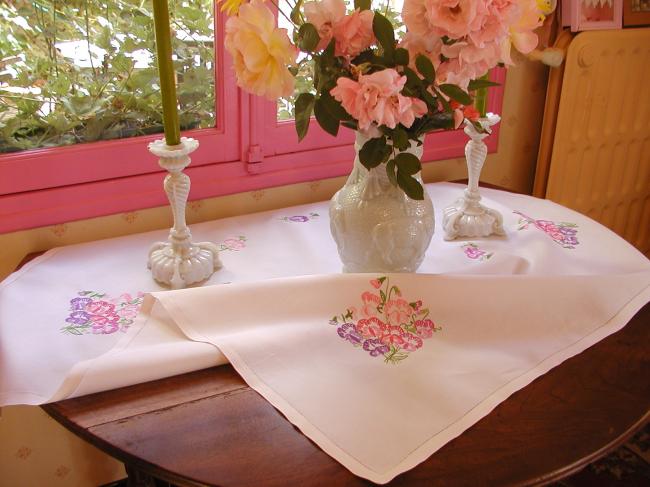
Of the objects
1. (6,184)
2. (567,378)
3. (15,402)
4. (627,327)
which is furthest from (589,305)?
(6,184)

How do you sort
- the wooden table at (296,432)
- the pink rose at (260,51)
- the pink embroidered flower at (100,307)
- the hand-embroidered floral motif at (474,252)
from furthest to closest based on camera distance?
the hand-embroidered floral motif at (474,252) → the pink embroidered flower at (100,307) → the pink rose at (260,51) → the wooden table at (296,432)

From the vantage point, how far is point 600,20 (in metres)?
1.73

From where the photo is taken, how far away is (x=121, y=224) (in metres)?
1.34

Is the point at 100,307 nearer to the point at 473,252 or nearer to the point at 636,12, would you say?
the point at 473,252

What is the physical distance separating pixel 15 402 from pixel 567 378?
695 mm

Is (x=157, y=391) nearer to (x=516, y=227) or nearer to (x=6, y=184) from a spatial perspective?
(x=6, y=184)

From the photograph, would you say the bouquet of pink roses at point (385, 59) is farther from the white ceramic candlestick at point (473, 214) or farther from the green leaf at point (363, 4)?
the white ceramic candlestick at point (473, 214)

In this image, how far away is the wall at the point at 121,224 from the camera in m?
1.30

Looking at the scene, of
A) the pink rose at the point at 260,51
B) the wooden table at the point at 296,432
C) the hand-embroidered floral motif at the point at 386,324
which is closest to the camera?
the wooden table at the point at 296,432

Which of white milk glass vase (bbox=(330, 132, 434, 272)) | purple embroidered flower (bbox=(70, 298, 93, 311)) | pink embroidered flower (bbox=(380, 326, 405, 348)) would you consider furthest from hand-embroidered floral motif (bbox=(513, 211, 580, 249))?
purple embroidered flower (bbox=(70, 298, 93, 311))

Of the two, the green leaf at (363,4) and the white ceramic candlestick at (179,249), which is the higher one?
the green leaf at (363,4)

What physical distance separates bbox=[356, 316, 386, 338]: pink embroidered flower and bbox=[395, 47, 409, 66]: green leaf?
36 centimetres

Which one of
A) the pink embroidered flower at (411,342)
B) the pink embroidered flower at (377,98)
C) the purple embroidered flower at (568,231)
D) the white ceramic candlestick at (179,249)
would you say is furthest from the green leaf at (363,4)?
the purple embroidered flower at (568,231)

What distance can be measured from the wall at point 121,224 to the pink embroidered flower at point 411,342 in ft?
1.72
